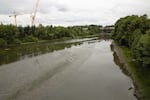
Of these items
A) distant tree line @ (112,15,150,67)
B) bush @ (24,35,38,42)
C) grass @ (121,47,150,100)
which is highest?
Result: distant tree line @ (112,15,150,67)

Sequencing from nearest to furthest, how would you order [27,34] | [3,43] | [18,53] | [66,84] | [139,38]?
1. [66,84]
2. [139,38]
3. [18,53]
4. [3,43]
5. [27,34]

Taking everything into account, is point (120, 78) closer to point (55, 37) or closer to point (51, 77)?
point (51, 77)

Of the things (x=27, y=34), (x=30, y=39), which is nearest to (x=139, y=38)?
(x=30, y=39)

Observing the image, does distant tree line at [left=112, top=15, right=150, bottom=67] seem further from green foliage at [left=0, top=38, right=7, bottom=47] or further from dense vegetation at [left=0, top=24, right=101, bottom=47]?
dense vegetation at [left=0, top=24, right=101, bottom=47]

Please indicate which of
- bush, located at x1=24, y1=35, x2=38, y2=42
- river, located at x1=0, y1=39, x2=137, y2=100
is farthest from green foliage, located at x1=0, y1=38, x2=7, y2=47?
river, located at x1=0, y1=39, x2=137, y2=100

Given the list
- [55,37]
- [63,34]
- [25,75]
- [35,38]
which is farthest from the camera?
[63,34]

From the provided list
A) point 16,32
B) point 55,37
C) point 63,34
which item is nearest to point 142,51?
point 16,32

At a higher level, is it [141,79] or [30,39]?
[141,79]

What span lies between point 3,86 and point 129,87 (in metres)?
14.3

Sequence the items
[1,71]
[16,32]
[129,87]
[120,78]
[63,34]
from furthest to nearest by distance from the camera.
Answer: [63,34] → [16,32] → [1,71] → [120,78] → [129,87]

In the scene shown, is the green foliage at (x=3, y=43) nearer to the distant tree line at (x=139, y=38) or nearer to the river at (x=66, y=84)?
the distant tree line at (x=139, y=38)

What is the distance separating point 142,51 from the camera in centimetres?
2691

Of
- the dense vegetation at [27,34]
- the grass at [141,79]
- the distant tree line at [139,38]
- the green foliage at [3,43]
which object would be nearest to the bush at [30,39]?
the dense vegetation at [27,34]

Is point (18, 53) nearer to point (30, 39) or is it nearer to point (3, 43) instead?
point (3, 43)
